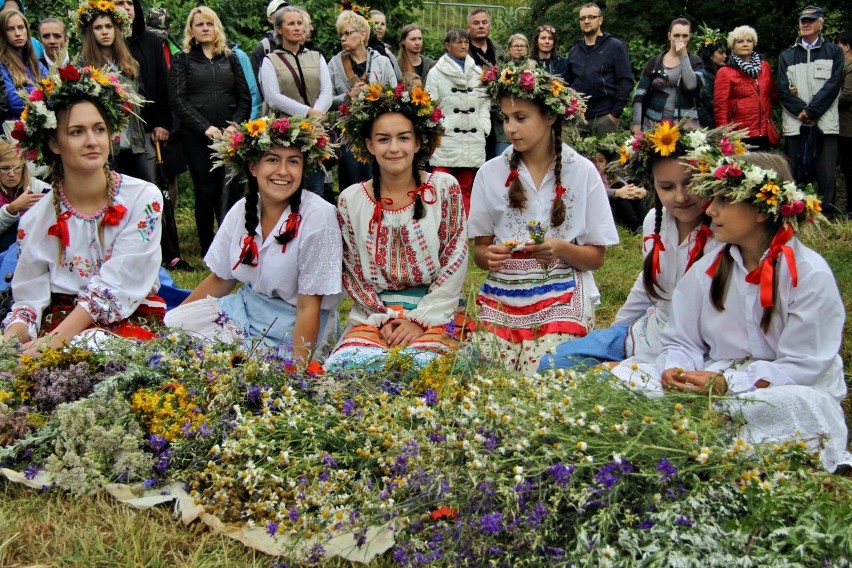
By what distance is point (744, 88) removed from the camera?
9.41 m

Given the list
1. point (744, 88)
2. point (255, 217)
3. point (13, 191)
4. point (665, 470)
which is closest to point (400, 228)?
point (255, 217)

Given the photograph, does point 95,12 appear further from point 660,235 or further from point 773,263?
point 773,263

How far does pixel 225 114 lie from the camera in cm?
802

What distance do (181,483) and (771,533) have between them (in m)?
2.16

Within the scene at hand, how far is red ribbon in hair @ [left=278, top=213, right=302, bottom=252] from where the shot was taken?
4.77 meters

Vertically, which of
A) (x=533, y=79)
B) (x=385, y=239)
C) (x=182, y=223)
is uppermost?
(x=533, y=79)

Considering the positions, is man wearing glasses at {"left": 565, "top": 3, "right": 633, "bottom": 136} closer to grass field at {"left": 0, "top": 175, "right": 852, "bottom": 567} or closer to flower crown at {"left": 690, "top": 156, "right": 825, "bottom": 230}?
flower crown at {"left": 690, "top": 156, "right": 825, "bottom": 230}

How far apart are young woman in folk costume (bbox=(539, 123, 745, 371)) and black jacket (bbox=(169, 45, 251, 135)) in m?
4.39

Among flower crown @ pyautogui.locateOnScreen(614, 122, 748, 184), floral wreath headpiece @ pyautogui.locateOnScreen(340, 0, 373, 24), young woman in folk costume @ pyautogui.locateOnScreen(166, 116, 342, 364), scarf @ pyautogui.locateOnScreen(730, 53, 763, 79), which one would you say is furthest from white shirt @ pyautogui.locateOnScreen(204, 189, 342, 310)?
scarf @ pyautogui.locateOnScreen(730, 53, 763, 79)

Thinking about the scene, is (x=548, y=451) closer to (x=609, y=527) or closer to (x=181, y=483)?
(x=609, y=527)

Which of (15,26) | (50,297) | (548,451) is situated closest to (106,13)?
(15,26)

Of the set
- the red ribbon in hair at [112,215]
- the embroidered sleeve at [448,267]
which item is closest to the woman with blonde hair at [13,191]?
the red ribbon in hair at [112,215]

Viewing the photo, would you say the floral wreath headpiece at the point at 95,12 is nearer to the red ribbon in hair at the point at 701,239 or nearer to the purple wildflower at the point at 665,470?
the red ribbon in hair at the point at 701,239

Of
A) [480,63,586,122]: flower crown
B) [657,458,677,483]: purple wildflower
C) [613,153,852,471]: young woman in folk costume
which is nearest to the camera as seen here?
[657,458,677,483]: purple wildflower
